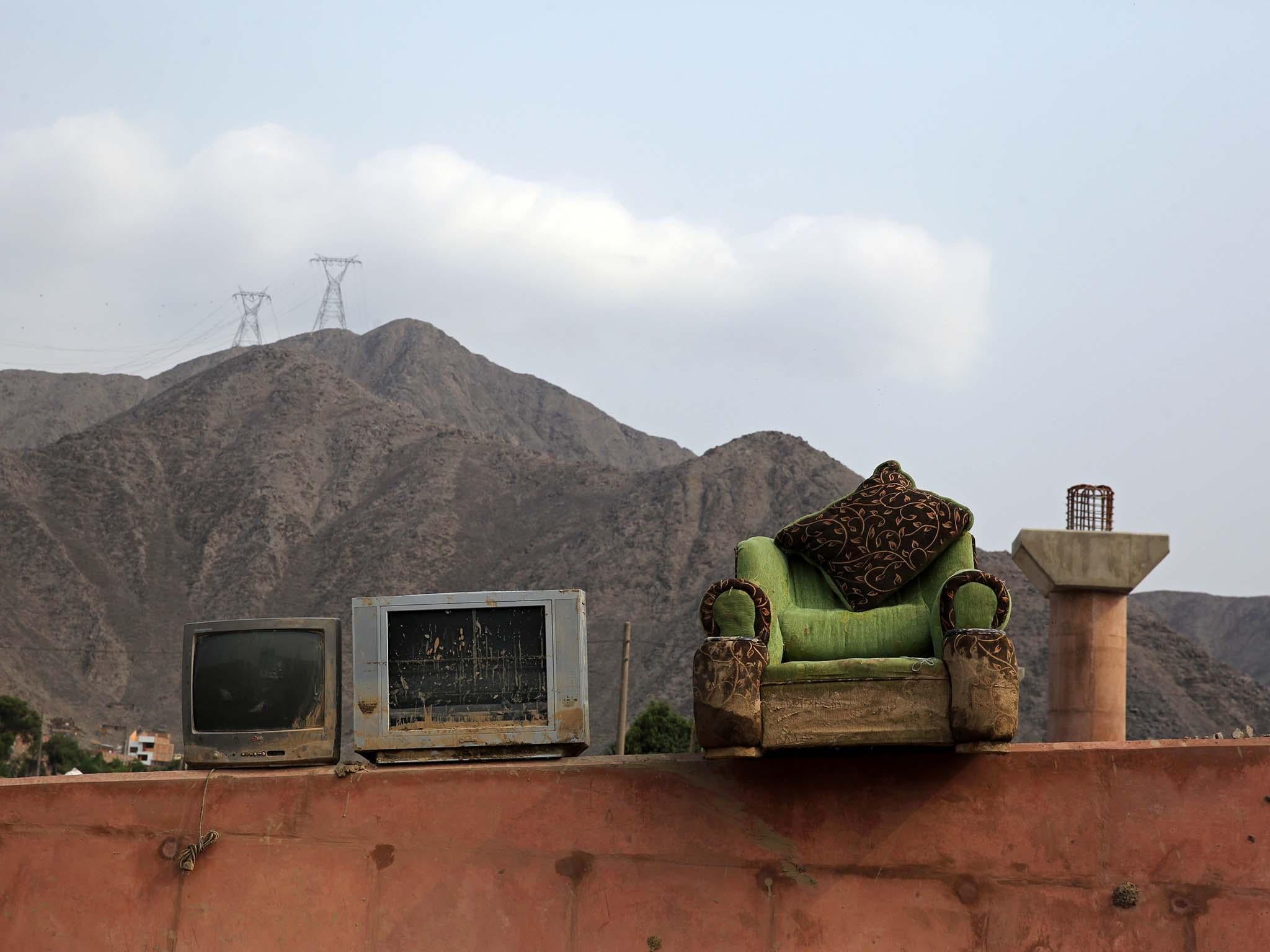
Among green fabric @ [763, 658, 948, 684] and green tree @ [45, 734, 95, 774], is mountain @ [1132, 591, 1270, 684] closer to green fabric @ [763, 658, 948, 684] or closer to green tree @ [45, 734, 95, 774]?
green tree @ [45, 734, 95, 774]

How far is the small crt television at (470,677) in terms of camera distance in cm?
396

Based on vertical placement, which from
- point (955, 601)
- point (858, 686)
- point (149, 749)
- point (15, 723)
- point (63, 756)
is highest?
point (955, 601)

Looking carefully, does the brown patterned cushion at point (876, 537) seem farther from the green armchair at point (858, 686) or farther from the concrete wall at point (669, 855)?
the concrete wall at point (669, 855)

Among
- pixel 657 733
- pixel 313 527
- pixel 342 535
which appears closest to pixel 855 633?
pixel 657 733

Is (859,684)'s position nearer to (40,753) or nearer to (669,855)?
(669,855)

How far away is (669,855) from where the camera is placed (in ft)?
12.6

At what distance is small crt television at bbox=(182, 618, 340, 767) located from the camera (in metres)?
4.09

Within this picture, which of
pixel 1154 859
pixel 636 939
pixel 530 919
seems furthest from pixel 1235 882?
pixel 530 919

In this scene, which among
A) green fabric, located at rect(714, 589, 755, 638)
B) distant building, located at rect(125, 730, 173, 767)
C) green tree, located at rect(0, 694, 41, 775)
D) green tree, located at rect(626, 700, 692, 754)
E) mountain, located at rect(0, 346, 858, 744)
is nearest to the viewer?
green fabric, located at rect(714, 589, 755, 638)

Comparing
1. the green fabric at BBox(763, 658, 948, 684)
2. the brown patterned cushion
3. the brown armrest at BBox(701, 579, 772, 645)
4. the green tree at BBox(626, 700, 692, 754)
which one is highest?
the brown patterned cushion

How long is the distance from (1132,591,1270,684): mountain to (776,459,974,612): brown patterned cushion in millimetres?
70642

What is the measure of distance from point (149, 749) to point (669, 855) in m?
37.6

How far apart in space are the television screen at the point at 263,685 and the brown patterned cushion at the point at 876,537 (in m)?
1.46

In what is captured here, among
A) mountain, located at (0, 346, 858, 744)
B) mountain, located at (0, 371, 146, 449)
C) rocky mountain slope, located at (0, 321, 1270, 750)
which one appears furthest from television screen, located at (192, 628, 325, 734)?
mountain, located at (0, 371, 146, 449)
